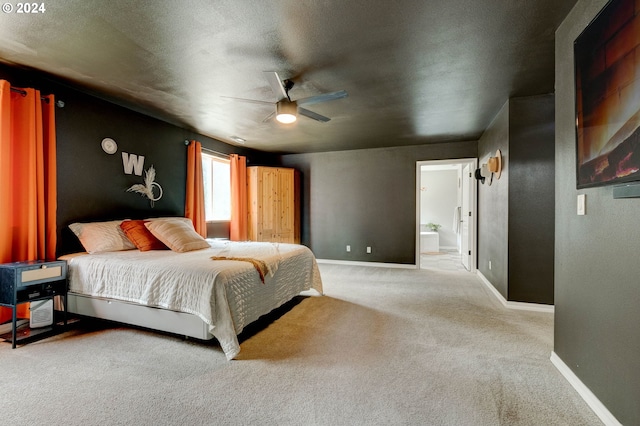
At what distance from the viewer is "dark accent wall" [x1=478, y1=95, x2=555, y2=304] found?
3.29m

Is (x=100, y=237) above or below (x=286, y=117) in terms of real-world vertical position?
below

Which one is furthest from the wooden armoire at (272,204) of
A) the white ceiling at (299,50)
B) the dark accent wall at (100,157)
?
the white ceiling at (299,50)

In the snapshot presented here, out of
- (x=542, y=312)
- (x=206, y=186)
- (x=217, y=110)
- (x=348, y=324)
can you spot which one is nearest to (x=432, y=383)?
(x=348, y=324)

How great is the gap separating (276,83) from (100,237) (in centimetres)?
246

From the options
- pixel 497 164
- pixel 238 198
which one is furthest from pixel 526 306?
pixel 238 198

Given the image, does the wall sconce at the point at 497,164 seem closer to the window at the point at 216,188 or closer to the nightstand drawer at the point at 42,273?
the window at the point at 216,188

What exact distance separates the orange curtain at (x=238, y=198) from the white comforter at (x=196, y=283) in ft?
7.90

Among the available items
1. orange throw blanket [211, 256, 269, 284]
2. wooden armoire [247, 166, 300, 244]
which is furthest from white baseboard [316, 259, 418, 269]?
orange throw blanket [211, 256, 269, 284]

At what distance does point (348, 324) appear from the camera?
291 centimetres

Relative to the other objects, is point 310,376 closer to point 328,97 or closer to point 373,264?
point 328,97

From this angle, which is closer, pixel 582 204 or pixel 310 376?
pixel 582 204

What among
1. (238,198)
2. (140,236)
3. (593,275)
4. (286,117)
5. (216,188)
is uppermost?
(286,117)

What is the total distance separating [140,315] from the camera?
262 centimetres

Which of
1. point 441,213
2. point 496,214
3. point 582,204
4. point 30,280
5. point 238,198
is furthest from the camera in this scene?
point 441,213
